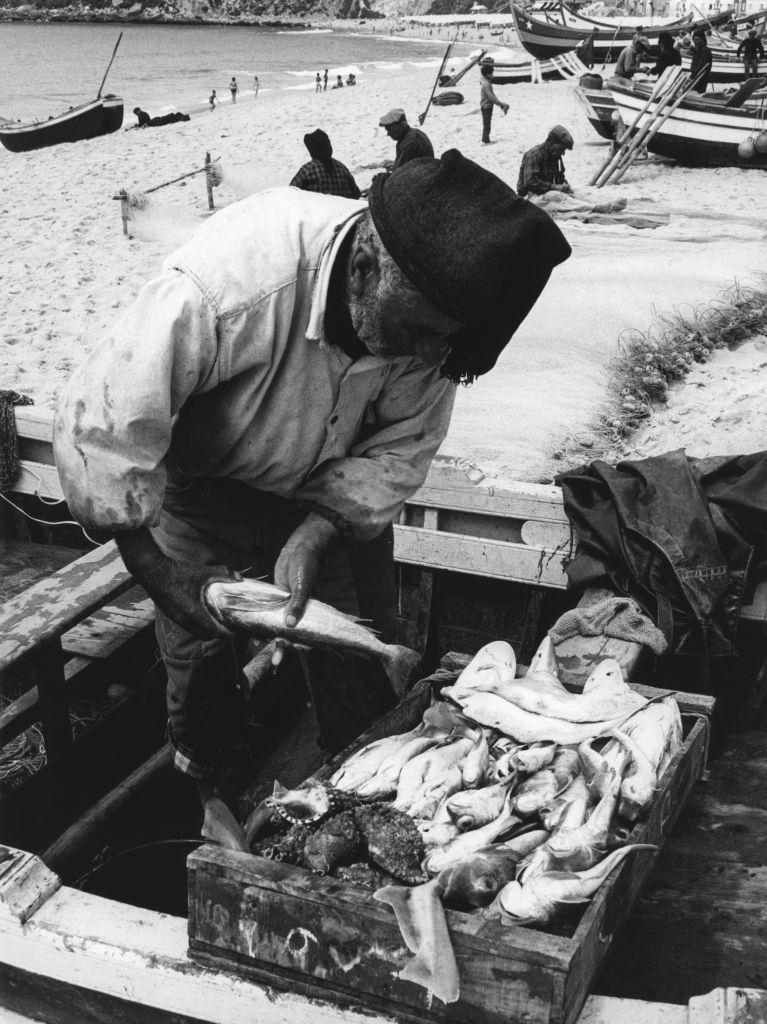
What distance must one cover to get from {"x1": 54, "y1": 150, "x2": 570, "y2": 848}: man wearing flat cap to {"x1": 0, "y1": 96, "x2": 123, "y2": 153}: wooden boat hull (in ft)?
77.5

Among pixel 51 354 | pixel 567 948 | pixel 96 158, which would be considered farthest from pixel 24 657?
pixel 96 158

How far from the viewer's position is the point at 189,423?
2.75 meters

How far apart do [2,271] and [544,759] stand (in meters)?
12.5

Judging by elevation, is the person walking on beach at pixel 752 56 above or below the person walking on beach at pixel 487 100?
above

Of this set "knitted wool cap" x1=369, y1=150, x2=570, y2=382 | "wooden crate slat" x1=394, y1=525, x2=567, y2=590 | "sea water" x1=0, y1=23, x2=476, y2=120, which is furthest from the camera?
"sea water" x1=0, y1=23, x2=476, y2=120

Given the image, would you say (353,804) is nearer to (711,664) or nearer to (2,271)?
(711,664)

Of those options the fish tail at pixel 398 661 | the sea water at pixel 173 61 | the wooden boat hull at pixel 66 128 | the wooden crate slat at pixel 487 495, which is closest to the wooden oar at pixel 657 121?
the wooden crate slat at pixel 487 495

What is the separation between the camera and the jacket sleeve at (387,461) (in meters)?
3.04

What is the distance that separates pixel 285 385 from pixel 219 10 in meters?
108

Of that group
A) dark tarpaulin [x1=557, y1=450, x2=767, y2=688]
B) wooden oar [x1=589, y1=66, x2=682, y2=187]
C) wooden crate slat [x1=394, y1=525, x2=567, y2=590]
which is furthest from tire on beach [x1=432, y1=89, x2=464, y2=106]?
dark tarpaulin [x1=557, y1=450, x2=767, y2=688]

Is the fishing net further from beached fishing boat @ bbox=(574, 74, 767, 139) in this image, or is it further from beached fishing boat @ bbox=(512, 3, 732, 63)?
beached fishing boat @ bbox=(512, 3, 732, 63)

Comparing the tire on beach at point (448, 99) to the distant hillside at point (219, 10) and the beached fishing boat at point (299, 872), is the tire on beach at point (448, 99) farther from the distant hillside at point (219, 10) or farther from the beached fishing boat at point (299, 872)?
the distant hillside at point (219, 10)

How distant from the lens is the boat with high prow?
23.9m

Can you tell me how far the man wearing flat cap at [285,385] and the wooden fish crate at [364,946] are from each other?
17 cm
